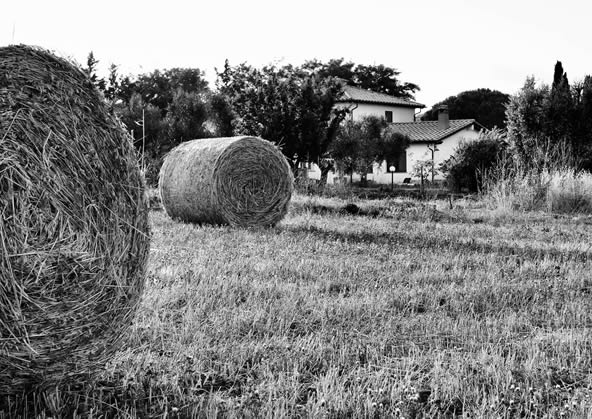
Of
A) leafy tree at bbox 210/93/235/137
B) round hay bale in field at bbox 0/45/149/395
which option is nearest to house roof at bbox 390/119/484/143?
leafy tree at bbox 210/93/235/137

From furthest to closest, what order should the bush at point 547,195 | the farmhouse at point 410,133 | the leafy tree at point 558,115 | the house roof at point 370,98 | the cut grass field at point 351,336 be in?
the house roof at point 370,98 → the farmhouse at point 410,133 → the leafy tree at point 558,115 → the bush at point 547,195 → the cut grass field at point 351,336

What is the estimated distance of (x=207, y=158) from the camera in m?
12.6

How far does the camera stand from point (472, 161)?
2528cm

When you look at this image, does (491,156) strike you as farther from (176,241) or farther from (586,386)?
(586,386)

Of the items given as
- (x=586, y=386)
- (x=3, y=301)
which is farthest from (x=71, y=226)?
(x=586, y=386)

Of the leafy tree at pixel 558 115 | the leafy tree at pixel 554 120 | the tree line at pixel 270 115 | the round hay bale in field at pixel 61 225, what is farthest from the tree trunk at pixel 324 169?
the round hay bale in field at pixel 61 225

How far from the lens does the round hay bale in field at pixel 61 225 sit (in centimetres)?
357

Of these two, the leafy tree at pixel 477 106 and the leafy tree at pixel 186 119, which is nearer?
the leafy tree at pixel 186 119

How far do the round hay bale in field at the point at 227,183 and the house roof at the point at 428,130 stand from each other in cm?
3529

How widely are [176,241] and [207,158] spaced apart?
3286 millimetres

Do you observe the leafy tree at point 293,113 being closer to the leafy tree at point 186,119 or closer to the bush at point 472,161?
the bush at point 472,161

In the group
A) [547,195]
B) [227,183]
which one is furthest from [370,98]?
[227,183]

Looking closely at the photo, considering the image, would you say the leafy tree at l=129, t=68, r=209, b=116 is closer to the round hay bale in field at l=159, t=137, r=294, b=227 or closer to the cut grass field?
the round hay bale in field at l=159, t=137, r=294, b=227

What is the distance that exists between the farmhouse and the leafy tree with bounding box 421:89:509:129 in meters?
12.9
